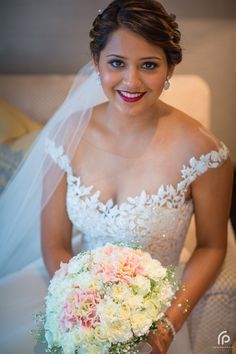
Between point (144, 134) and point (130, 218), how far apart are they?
25 centimetres

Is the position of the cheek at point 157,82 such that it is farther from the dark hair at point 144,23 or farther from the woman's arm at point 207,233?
the woman's arm at point 207,233

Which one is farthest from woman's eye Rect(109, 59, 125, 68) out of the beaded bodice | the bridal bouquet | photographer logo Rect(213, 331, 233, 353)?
photographer logo Rect(213, 331, 233, 353)

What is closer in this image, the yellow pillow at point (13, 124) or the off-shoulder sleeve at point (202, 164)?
the off-shoulder sleeve at point (202, 164)

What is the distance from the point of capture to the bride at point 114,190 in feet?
3.81

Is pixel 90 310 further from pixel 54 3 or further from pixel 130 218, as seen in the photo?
pixel 54 3

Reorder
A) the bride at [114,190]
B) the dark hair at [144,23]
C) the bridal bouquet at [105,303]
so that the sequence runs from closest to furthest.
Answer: the bridal bouquet at [105,303] → the dark hair at [144,23] → the bride at [114,190]

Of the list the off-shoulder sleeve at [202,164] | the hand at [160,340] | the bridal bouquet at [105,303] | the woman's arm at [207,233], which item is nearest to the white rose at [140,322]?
the bridal bouquet at [105,303]

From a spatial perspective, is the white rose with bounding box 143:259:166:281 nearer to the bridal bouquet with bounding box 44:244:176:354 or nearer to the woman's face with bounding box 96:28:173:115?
the bridal bouquet with bounding box 44:244:176:354

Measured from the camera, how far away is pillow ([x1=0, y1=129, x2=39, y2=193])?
4.91ft

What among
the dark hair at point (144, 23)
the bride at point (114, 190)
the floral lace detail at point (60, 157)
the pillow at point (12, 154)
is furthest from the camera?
the pillow at point (12, 154)

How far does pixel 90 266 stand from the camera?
2.82ft

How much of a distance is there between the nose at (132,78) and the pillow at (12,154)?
65 cm

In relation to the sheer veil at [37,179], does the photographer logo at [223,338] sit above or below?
below

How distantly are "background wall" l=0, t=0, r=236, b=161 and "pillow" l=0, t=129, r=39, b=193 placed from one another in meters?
0.26
